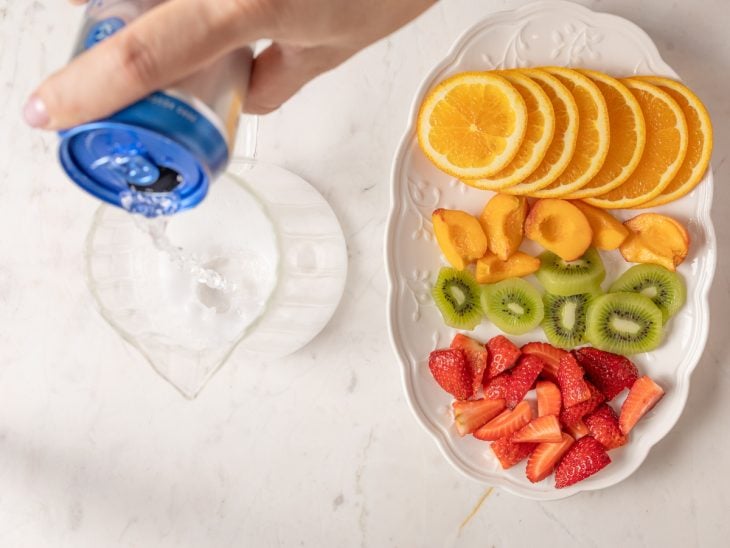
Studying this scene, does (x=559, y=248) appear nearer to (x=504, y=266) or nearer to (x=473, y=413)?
(x=504, y=266)

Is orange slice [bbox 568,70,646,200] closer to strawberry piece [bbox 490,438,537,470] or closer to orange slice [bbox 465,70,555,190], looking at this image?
orange slice [bbox 465,70,555,190]

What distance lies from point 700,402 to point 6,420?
1174 millimetres

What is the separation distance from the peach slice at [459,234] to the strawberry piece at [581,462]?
334mm

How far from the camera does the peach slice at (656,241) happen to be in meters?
1.15

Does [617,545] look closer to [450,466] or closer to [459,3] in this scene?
[450,466]

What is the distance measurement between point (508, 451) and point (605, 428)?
15 centimetres

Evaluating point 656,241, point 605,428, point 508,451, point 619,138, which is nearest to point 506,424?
point 508,451

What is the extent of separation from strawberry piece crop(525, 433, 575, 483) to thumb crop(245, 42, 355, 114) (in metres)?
0.66

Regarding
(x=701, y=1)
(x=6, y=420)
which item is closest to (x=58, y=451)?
(x=6, y=420)

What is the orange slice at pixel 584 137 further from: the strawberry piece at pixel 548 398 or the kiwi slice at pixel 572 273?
the strawberry piece at pixel 548 398

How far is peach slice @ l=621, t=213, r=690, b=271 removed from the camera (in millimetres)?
1146

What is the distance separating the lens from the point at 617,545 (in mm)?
1242

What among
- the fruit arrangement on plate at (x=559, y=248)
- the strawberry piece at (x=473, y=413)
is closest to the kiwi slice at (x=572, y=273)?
the fruit arrangement on plate at (x=559, y=248)

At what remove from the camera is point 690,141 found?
1143 millimetres
